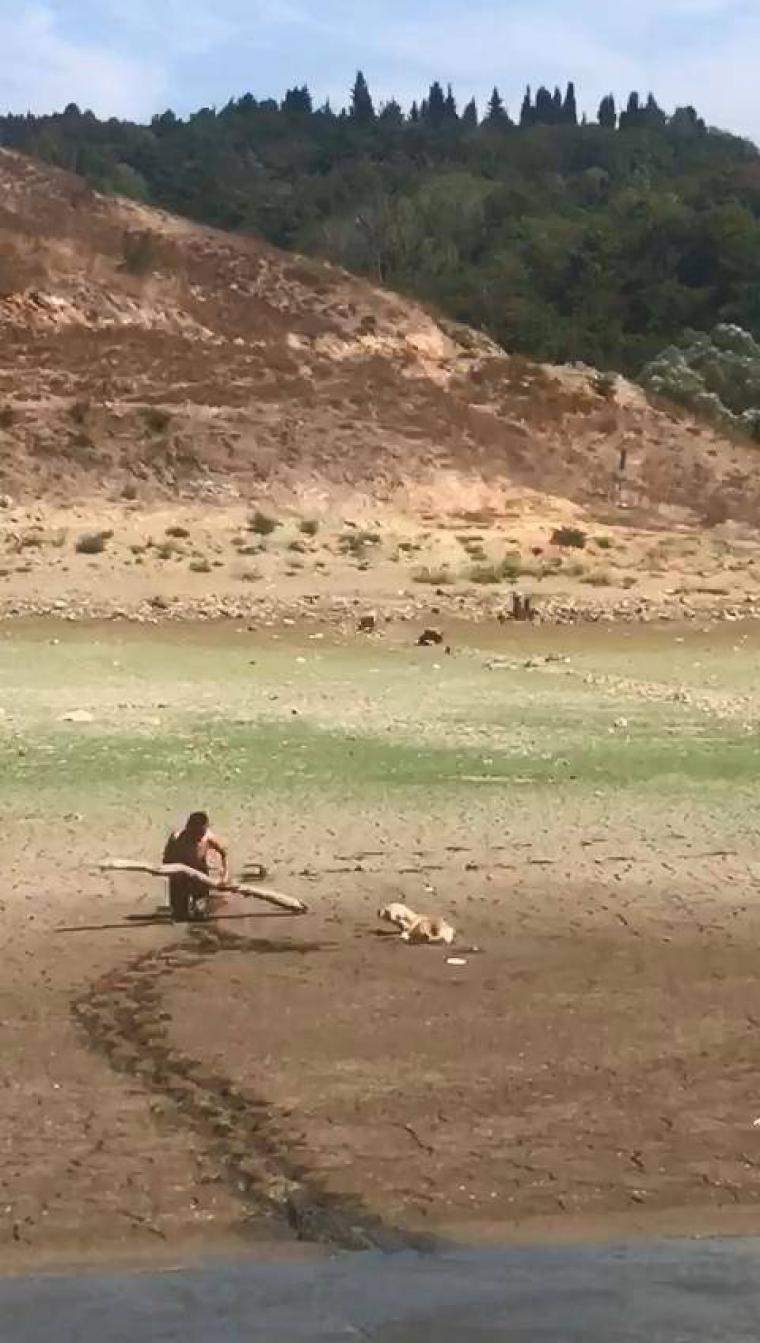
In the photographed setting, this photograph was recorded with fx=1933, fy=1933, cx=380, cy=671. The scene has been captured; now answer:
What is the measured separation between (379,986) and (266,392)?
25.2m

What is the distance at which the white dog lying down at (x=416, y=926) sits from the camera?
9.01m

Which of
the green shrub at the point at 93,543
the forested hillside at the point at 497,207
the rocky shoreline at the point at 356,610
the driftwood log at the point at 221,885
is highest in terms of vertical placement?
the forested hillside at the point at 497,207

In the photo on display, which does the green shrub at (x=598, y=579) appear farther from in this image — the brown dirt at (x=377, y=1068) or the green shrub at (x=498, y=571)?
the brown dirt at (x=377, y=1068)

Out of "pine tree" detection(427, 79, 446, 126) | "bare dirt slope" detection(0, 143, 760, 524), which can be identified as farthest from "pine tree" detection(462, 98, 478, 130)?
"bare dirt slope" detection(0, 143, 760, 524)

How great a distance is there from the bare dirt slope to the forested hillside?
442 inches

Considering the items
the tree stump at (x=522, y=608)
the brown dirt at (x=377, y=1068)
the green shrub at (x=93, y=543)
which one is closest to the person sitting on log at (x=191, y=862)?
the brown dirt at (x=377, y=1068)

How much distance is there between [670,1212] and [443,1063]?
4.61 feet

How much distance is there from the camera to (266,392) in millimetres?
32625

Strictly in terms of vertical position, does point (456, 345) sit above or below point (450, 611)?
above

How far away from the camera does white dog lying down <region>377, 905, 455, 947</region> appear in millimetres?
9008

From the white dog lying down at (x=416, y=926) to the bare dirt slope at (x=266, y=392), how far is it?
66.9 feet

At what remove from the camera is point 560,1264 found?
18.7ft

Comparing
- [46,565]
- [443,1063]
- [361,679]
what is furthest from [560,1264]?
[46,565]

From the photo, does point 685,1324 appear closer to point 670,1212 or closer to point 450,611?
point 670,1212
